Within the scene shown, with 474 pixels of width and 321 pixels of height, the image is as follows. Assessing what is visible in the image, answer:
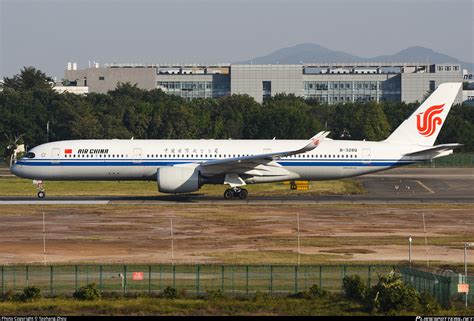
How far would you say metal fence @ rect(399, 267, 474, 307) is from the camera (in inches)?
1249

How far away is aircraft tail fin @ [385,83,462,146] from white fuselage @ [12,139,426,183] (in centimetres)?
166

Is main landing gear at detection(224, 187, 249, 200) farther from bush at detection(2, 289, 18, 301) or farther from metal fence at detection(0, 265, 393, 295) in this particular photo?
bush at detection(2, 289, 18, 301)

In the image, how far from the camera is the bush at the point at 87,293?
3259 cm

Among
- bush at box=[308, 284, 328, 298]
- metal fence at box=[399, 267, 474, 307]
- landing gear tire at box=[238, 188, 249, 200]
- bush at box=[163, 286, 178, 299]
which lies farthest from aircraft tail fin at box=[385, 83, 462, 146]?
bush at box=[163, 286, 178, 299]

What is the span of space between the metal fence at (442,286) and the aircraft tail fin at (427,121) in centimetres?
3754

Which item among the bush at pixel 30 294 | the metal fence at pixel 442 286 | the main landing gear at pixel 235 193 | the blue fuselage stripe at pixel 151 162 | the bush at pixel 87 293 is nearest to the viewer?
the metal fence at pixel 442 286

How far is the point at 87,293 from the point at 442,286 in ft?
40.3

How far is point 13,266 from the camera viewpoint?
38.2 metres

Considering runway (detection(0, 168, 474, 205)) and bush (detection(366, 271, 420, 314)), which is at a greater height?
runway (detection(0, 168, 474, 205))

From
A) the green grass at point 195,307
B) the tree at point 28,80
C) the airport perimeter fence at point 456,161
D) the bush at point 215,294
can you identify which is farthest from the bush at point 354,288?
the tree at point 28,80

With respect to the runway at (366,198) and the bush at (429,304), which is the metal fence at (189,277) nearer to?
the bush at (429,304)

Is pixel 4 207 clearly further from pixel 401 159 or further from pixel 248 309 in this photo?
pixel 248 309

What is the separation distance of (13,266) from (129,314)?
29.4ft

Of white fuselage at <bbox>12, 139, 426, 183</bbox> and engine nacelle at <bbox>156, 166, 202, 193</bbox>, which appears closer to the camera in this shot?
engine nacelle at <bbox>156, 166, 202, 193</bbox>
